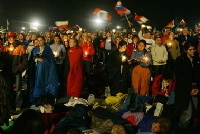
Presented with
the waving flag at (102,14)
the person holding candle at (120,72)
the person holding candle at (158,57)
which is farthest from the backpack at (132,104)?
the waving flag at (102,14)

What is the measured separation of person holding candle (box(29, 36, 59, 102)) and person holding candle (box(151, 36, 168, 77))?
11.9ft

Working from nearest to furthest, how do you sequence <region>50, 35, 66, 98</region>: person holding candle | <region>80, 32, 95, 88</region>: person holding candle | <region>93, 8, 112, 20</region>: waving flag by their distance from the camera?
1. <region>50, 35, 66, 98</region>: person holding candle
2. <region>80, 32, 95, 88</region>: person holding candle
3. <region>93, 8, 112, 20</region>: waving flag

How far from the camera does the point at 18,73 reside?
8.07 meters

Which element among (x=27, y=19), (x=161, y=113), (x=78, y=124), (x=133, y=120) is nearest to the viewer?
(x=78, y=124)

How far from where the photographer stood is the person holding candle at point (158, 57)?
33.7ft

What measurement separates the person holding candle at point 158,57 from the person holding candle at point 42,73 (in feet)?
11.9

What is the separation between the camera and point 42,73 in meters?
8.15

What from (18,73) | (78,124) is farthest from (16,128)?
(18,73)

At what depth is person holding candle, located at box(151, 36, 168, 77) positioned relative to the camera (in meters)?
10.3

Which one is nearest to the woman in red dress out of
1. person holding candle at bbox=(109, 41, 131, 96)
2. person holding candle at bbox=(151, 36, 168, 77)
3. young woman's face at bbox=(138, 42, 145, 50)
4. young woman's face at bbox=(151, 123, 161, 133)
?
person holding candle at bbox=(109, 41, 131, 96)

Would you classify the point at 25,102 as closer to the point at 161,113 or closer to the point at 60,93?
the point at 60,93

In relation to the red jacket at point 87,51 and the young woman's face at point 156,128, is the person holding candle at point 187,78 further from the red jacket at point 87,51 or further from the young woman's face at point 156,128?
the red jacket at point 87,51

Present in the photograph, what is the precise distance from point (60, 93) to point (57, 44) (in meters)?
1.62

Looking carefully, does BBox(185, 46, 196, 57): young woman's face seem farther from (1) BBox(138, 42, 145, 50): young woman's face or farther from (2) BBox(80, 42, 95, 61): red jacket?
(2) BBox(80, 42, 95, 61): red jacket
